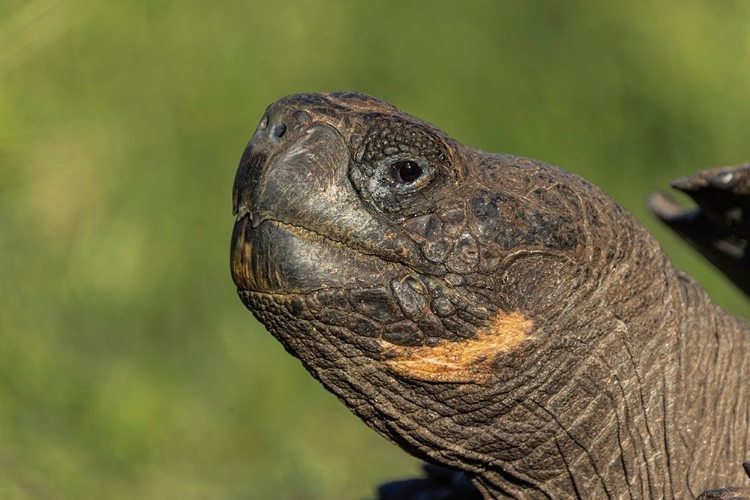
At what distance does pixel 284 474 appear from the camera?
199 inches

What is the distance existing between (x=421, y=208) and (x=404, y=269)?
0.12m

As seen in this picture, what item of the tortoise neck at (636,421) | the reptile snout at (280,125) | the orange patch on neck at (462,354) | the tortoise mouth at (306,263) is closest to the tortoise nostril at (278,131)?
the reptile snout at (280,125)

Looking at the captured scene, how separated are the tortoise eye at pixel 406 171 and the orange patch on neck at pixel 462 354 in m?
0.30

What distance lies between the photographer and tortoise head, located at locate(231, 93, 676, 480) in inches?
73.8

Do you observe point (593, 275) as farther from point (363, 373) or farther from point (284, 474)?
point (284, 474)

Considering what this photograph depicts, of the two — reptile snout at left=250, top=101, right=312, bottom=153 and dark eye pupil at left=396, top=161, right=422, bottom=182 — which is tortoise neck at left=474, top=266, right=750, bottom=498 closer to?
dark eye pupil at left=396, top=161, right=422, bottom=182

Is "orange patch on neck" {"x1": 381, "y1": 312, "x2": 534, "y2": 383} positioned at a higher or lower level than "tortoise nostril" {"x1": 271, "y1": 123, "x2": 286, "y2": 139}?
lower

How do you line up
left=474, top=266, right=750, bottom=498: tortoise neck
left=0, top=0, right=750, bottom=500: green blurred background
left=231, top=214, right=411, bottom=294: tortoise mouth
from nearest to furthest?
left=231, top=214, right=411, bottom=294: tortoise mouth < left=474, top=266, right=750, bottom=498: tortoise neck < left=0, top=0, right=750, bottom=500: green blurred background

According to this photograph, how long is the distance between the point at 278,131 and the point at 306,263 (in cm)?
25

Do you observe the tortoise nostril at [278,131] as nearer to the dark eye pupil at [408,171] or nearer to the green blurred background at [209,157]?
the dark eye pupil at [408,171]

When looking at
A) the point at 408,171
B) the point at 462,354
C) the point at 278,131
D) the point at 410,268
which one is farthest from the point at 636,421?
the point at 278,131

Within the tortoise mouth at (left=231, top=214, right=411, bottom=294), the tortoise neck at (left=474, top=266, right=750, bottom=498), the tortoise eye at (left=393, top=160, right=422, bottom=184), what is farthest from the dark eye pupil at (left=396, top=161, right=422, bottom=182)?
the tortoise neck at (left=474, top=266, right=750, bottom=498)

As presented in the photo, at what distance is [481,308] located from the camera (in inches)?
76.6

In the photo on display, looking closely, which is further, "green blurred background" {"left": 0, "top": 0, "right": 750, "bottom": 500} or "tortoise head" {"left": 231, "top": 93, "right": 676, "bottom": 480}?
"green blurred background" {"left": 0, "top": 0, "right": 750, "bottom": 500}
